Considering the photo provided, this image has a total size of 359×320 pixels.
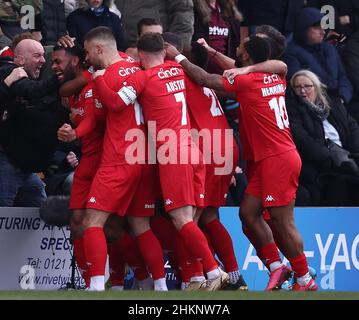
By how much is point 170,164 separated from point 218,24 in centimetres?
425

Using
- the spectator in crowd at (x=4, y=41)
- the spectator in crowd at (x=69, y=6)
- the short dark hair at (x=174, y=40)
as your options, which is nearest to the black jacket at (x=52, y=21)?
the spectator in crowd at (x=69, y=6)

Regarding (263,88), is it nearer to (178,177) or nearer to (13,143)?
(178,177)

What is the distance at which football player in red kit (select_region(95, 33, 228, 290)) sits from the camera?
40.7 ft

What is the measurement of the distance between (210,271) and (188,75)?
1946 millimetres

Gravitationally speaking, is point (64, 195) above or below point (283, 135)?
below

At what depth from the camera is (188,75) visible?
13.0 m

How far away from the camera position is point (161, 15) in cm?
1570

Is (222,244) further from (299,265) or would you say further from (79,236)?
(79,236)

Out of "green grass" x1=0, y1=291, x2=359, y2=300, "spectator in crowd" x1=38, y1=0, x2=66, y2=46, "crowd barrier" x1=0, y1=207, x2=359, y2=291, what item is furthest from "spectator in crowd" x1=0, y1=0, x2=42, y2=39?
"green grass" x1=0, y1=291, x2=359, y2=300

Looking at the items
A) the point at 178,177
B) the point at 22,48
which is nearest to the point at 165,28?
the point at 22,48

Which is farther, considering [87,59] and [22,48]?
Answer: [22,48]

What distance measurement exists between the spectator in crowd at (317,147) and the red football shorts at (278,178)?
2.94 metres

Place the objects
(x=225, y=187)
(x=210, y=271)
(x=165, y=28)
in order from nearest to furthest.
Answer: (x=210, y=271) < (x=225, y=187) < (x=165, y=28)

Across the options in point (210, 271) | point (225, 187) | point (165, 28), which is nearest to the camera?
point (210, 271)
